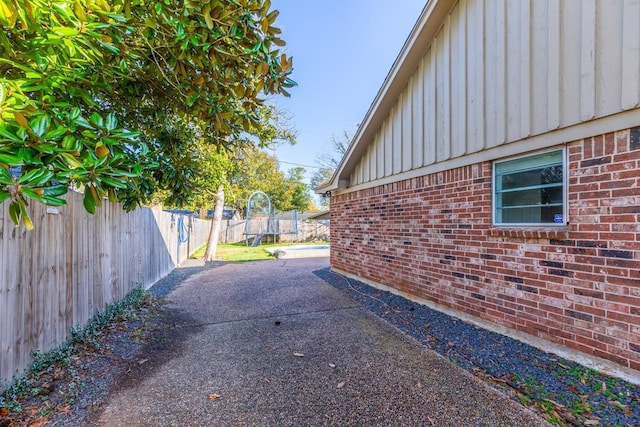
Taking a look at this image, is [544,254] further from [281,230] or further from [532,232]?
[281,230]

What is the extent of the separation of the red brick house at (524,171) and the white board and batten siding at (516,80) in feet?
0.05

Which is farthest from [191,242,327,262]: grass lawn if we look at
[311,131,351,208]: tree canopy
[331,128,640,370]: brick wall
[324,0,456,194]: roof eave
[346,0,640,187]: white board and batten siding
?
[311,131,351,208]: tree canopy

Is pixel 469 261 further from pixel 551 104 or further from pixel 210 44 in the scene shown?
pixel 210 44

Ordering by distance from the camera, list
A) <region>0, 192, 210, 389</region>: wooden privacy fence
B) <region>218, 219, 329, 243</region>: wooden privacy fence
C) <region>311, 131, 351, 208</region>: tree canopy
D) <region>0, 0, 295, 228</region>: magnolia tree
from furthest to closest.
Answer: <region>311, 131, 351, 208</region>: tree canopy < <region>218, 219, 329, 243</region>: wooden privacy fence < <region>0, 192, 210, 389</region>: wooden privacy fence < <region>0, 0, 295, 228</region>: magnolia tree

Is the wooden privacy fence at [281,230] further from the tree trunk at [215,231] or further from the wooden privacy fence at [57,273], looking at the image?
the wooden privacy fence at [57,273]

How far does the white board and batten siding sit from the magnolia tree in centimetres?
288

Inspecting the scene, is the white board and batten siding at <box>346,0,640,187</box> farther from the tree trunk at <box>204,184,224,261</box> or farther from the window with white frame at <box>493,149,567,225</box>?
the tree trunk at <box>204,184,224,261</box>

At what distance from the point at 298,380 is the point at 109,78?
11.3ft

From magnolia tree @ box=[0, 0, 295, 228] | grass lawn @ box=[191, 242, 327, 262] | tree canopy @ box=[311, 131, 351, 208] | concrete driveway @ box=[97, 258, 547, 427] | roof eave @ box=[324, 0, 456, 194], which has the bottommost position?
grass lawn @ box=[191, 242, 327, 262]

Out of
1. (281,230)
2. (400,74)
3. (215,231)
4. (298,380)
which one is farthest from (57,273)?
(281,230)

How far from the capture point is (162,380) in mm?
3057

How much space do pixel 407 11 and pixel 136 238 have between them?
816 centimetres

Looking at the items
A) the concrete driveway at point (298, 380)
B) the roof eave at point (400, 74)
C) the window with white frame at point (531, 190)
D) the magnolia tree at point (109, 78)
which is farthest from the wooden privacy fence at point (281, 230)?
the magnolia tree at point (109, 78)

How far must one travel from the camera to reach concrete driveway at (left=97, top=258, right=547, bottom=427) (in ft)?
8.05
